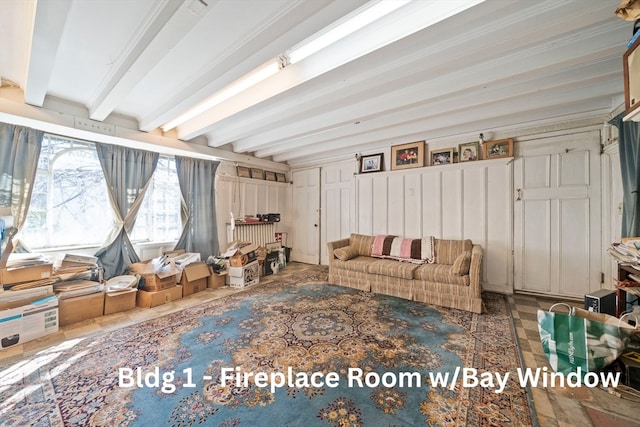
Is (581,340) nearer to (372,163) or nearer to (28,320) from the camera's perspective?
(372,163)

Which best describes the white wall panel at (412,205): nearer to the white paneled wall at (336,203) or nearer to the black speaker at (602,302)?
the white paneled wall at (336,203)

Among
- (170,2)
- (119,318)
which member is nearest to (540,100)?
(170,2)

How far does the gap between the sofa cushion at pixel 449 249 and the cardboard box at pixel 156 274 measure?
400 centimetres

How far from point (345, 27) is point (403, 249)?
3.23 metres

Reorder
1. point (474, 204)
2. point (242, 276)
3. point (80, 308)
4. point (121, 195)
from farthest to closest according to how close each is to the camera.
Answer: point (242, 276) → point (474, 204) → point (121, 195) → point (80, 308)

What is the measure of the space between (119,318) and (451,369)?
3.57 meters

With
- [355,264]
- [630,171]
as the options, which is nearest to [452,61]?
[630,171]

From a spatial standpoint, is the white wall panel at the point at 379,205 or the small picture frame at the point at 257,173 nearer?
the white wall panel at the point at 379,205

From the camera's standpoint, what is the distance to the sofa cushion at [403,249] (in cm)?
376

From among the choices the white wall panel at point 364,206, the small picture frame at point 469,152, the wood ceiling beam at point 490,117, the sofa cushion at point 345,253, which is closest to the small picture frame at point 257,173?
the wood ceiling beam at point 490,117

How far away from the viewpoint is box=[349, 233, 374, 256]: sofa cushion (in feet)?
14.5

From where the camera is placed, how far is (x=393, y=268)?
3457 millimetres

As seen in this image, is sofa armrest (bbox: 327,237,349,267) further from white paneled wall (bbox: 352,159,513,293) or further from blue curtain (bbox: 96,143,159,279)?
blue curtain (bbox: 96,143,159,279)

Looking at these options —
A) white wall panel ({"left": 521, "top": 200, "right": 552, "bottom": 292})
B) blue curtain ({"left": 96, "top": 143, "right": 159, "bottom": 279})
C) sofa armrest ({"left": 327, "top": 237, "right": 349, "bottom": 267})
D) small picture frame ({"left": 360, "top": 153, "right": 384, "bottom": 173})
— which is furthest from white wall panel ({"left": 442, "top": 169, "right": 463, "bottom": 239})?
blue curtain ({"left": 96, "top": 143, "right": 159, "bottom": 279})
